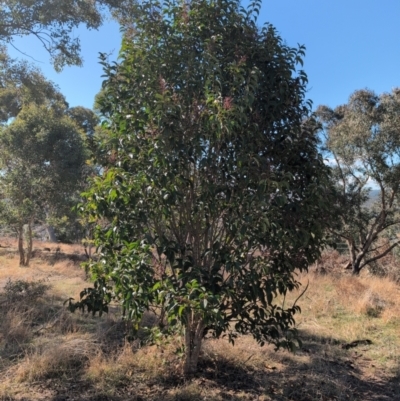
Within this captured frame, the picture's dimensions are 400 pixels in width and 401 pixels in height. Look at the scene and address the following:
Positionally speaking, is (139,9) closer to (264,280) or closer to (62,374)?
(264,280)

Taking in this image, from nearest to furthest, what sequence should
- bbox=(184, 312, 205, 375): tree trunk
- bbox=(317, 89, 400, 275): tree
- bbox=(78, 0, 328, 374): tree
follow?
bbox=(78, 0, 328, 374): tree < bbox=(184, 312, 205, 375): tree trunk < bbox=(317, 89, 400, 275): tree

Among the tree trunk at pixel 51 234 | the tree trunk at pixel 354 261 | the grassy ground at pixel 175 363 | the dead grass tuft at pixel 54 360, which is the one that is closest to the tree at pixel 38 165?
the grassy ground at pixel 175 363

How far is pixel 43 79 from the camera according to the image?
25.7 ft

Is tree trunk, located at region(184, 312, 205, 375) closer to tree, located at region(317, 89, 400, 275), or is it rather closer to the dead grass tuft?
the dead grass tuft

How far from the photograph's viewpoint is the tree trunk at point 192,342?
353cm

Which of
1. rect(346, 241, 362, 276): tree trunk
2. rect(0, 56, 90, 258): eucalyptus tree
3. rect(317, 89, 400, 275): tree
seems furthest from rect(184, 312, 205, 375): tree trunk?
rect(346, 241, 362, 276): tree trunk

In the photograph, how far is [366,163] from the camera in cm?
1148

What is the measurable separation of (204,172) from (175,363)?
204 cm

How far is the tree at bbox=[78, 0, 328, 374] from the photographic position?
113 inches

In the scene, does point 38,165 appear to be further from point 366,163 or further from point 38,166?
point 366,163

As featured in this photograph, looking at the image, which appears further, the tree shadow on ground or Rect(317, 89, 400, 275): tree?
Rect(317, 89, 400, 275): tree

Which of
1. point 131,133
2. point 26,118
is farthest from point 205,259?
point 26,118

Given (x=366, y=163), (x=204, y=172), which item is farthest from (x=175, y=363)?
(x=366, y=163)

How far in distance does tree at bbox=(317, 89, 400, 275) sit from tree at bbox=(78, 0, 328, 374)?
25.5 ft
